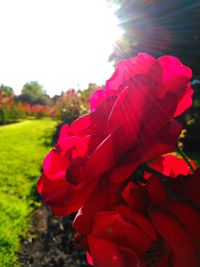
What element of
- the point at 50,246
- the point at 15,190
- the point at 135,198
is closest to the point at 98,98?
the point at 135,198

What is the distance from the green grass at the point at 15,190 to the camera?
14.1ft

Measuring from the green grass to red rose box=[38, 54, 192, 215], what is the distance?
3.63 m

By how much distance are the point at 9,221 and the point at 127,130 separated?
15.9 feet

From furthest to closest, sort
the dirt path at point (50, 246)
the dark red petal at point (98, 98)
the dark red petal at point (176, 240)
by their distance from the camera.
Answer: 1. the dirt path at point (50, 246)
2. the dark red petal at point (98, 98)
3. the dark red petal at point (176, 240)

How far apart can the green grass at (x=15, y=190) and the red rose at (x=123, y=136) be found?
3.63 meters

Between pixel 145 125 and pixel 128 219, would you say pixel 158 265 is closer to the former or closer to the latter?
pixel 128 219

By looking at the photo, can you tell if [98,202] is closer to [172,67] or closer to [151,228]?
[151,228]

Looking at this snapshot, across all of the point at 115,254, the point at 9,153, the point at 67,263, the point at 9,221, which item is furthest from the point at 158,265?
the point at 9,153

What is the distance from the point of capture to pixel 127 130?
45cm

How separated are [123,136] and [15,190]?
254 inches

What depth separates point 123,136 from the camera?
1.46 ft

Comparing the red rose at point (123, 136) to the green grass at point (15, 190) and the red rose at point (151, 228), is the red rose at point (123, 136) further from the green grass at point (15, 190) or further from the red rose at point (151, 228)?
the green grass at point (15, 190)

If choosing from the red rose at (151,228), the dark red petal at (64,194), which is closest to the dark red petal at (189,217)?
the red rose at (151,228)

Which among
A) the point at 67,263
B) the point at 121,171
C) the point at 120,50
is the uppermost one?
the point at 120,50
